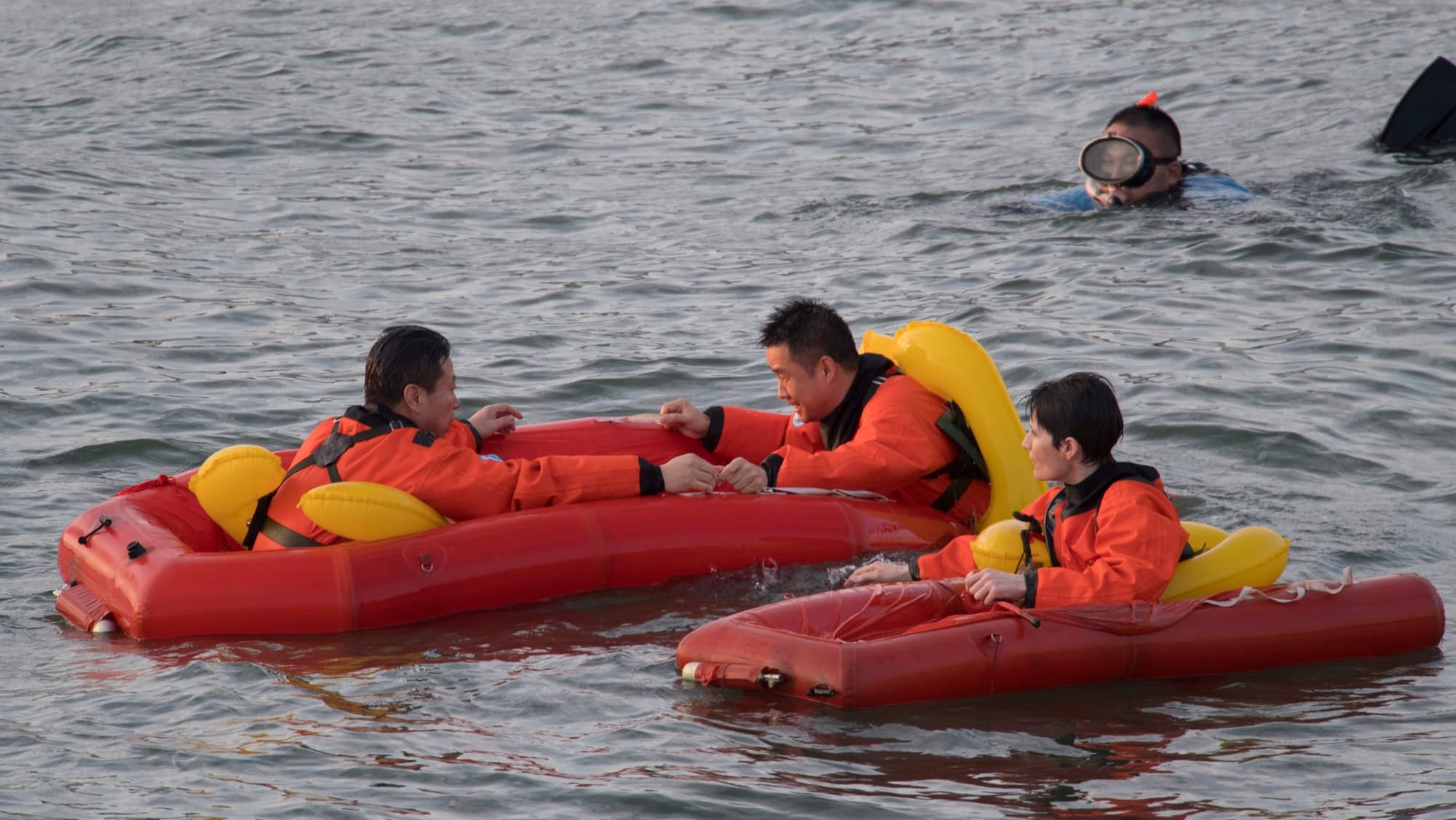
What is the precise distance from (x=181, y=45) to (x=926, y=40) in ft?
27.0

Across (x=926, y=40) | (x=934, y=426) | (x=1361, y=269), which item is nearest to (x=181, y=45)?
(x=926, y=40)

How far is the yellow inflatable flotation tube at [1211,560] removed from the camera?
4.84 metres

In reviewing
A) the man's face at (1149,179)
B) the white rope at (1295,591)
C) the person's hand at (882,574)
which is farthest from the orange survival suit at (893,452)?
the man's face at (1149,179)

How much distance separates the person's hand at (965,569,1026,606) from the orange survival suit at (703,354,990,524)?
3.50 ft

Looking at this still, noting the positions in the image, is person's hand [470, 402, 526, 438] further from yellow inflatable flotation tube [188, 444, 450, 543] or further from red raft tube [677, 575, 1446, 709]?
red raft tube [677, 575, 1446, 709]

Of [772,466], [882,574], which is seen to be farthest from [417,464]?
[882,574]

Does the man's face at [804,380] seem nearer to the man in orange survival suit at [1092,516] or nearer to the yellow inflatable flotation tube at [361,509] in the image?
the man in orange survival suit at [1092,516]

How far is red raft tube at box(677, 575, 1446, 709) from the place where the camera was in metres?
4.37

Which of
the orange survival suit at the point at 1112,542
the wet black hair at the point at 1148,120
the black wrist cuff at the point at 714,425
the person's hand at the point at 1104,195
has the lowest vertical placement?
the orange survival suit at the point at 1112,542

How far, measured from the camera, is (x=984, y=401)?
5.77 m

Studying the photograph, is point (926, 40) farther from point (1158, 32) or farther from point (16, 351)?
point (16, 351)

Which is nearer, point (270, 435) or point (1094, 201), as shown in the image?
point (270, 435)

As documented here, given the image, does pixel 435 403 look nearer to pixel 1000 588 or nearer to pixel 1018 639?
pixel 1000 588

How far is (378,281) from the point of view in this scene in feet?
33.5
